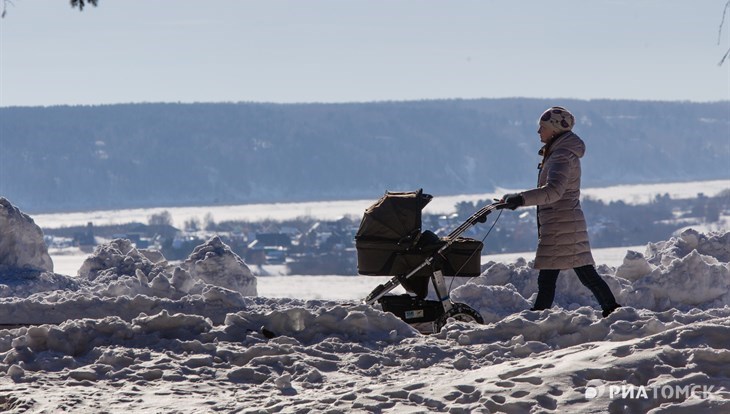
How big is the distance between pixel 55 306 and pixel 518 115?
145465 millimetres

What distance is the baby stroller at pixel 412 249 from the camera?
364 inches

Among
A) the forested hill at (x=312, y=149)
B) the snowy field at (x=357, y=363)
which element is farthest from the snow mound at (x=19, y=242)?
the forested hill at (x=312, y=149)

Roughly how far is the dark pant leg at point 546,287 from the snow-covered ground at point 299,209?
274 ft

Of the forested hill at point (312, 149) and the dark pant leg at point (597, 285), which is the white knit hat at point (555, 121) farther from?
the forested hill at point (312, 149)

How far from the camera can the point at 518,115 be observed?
15488cm

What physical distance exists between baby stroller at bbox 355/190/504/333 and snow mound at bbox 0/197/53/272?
28.2ft

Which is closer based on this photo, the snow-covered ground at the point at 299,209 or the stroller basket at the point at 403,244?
the stroller basket at the point at 403,244

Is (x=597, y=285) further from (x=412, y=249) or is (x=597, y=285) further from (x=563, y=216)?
(x=412, y=249)

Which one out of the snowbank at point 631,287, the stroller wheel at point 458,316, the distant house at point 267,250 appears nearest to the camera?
the stroller wheel at point 458,316

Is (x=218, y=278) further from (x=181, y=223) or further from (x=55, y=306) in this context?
(x=181, y=223)

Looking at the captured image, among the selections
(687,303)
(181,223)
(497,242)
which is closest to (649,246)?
(687,303)

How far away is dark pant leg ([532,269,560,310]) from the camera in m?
9.52

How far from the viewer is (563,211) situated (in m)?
9.35

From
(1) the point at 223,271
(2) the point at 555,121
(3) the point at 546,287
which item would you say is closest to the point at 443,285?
(3) the point at 546,287
